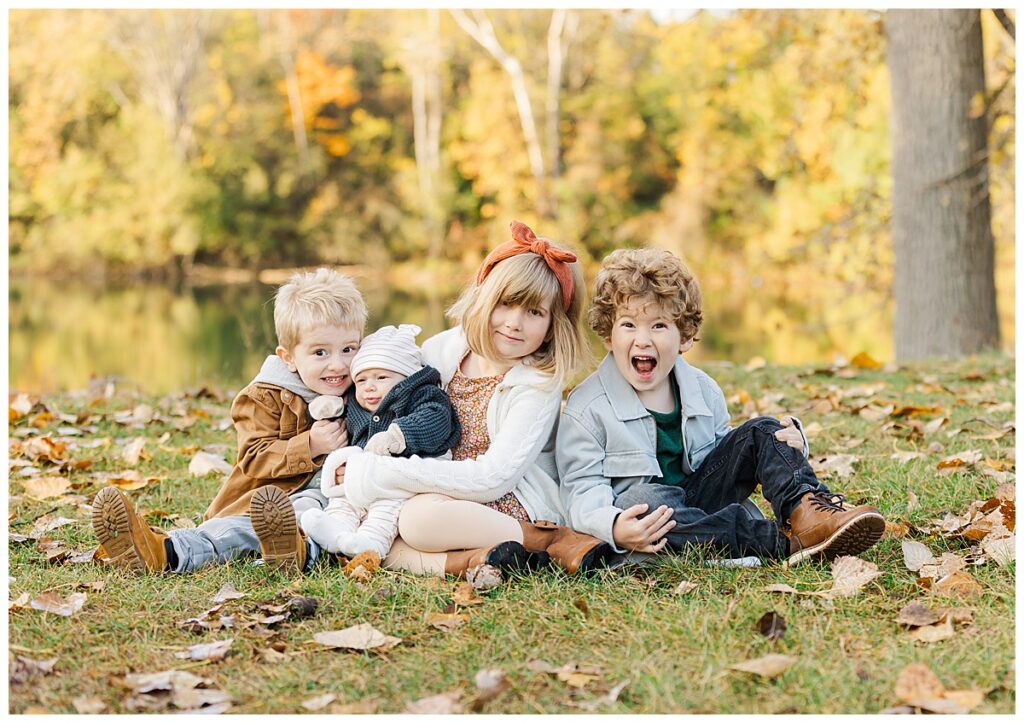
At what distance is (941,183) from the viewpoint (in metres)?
8.14

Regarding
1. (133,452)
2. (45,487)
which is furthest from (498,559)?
(133,452)

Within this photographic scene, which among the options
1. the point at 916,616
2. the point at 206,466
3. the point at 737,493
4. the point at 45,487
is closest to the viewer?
the point at 916,616

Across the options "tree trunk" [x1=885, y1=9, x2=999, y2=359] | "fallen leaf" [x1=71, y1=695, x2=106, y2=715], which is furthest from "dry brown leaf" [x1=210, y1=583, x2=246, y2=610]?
"tree trunk" [x1=885, y1=9, x2=999, y2=359]

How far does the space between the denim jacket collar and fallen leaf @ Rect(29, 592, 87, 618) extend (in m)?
1.58

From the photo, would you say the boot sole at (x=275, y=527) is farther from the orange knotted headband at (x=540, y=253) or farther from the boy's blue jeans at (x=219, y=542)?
the orange knotted headband at (x=540, y=253)

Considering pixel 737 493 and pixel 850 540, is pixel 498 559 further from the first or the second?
pixel 850 540

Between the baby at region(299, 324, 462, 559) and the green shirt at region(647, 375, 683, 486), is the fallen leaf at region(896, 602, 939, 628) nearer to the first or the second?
the green shirt at region(647, 375, 683, 486)

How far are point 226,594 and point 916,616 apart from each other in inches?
68.0

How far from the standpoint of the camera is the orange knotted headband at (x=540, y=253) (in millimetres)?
3193

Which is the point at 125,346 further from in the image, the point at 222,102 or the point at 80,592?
the point at 222,102

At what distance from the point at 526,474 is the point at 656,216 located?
23416mm

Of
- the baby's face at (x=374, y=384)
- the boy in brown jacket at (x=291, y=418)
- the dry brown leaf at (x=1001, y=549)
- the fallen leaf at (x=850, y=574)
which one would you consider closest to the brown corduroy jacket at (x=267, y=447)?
the boy in brown jacket at (x=291, y=418)

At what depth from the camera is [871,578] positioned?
109 inches

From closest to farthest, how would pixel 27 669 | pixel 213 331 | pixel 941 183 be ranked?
pixel 27 669, pixel 941 183, pixel 213 331
